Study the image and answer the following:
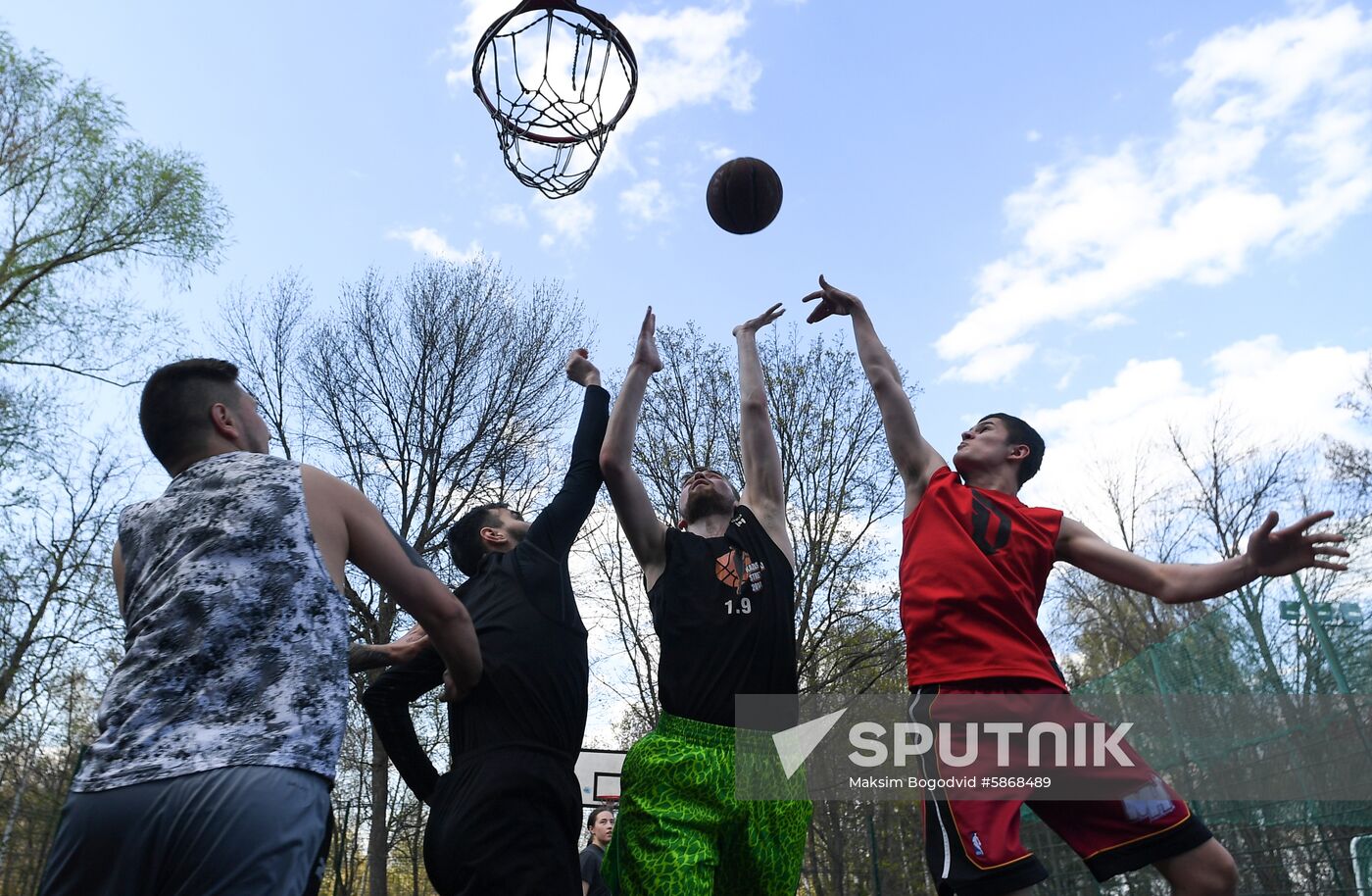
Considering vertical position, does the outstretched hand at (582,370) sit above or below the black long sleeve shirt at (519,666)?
above

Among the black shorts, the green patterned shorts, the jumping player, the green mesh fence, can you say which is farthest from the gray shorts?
the green mesh fence

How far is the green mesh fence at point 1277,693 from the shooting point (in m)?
6.30

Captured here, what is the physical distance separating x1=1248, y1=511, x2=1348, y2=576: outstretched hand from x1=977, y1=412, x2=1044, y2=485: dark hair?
0.87m

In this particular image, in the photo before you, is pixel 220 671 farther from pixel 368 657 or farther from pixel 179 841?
pixel 368 657

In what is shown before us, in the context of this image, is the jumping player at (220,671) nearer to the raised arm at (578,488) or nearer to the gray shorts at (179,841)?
the gray shorts at (179,841)

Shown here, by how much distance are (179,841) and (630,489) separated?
7.35 feet

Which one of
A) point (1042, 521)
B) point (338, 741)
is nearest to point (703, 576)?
point (1042, 521)

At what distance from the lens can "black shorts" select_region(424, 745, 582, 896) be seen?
262 cm

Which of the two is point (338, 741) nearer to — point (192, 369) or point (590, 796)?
point (192, 369)

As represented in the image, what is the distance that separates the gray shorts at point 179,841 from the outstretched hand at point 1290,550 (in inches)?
119

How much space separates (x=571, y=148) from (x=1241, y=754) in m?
6.79

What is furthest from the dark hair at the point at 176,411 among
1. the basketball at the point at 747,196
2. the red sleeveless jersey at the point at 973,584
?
the basketball at the point at 747,196

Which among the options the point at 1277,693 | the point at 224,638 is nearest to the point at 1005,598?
the point at 224,638

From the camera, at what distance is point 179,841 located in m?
1.64
